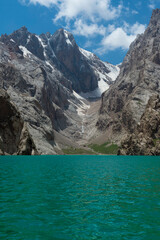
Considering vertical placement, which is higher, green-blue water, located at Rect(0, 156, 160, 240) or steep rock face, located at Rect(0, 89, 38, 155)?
steep rock face, located at Rect(0, 89, 38, 155)

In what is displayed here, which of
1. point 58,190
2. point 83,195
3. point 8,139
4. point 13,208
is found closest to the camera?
point 13,208

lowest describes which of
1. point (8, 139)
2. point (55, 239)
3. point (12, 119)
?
point (55, 239)

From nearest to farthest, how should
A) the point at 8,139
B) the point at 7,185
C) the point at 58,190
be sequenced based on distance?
1. the point at 58,190
2. the point at 7,185
3. the point at 8,139

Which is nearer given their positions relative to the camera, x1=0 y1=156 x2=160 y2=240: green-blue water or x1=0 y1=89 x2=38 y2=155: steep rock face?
x1=0 y1=156 x2=160 y2=240: green-blue water

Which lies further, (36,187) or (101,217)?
(36,187)

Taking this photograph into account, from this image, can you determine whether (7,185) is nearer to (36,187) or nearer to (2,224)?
(36,187)

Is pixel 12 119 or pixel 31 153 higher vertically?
pixel 12 119

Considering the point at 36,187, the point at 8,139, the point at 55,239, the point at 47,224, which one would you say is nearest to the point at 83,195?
the point at 36,187
